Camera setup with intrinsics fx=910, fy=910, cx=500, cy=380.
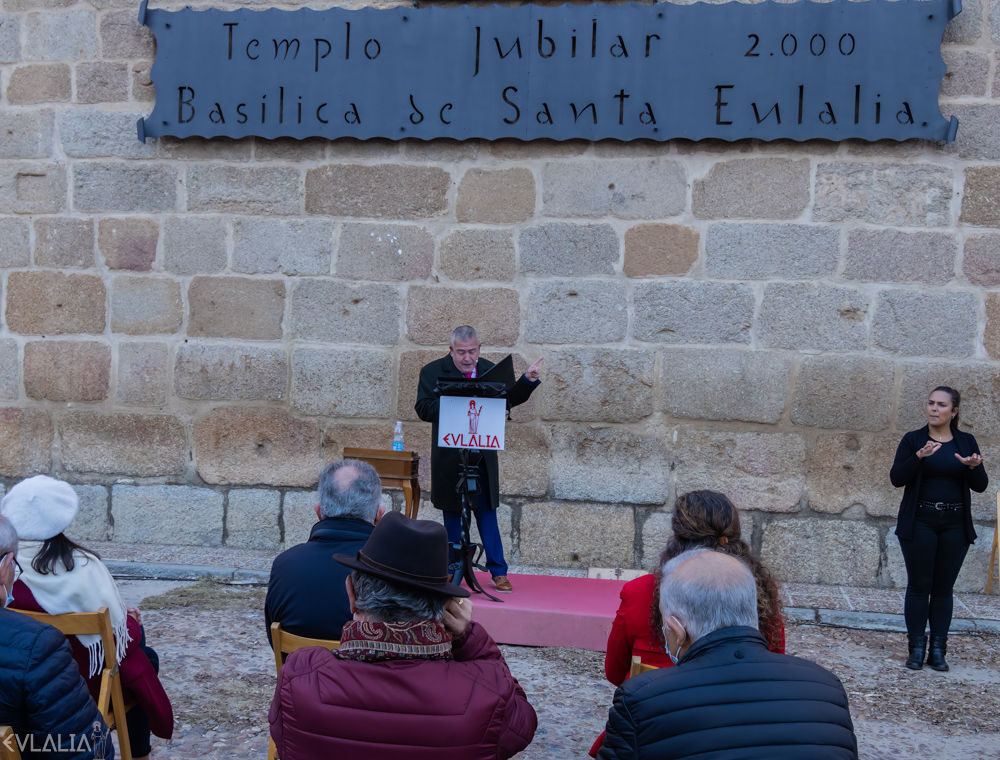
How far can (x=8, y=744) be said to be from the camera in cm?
180

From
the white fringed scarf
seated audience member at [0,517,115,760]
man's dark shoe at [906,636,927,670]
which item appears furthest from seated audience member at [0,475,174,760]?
man's dark shoe at [906,636,927,670]

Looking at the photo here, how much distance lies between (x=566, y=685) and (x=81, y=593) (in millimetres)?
2210

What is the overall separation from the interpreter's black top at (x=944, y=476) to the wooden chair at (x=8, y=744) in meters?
3.95

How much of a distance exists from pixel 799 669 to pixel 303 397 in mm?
4773

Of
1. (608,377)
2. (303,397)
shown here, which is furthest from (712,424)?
(303,397)

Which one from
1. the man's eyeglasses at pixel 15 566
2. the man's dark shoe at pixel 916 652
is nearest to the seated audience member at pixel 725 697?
the man's eyeglasses at pixel 15 566

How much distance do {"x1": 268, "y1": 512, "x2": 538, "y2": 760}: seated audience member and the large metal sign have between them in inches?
172

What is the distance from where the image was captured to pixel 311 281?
6.05m

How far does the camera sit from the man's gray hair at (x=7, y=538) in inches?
80.1

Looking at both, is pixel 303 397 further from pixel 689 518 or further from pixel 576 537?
pixel 689 518

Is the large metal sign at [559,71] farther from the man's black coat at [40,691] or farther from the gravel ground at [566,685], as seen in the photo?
the man's black coat at [40,691]

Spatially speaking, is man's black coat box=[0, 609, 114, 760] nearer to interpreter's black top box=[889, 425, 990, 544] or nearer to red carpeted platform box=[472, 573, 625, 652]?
red carpeted platform box=[472, 573, 625, 652]

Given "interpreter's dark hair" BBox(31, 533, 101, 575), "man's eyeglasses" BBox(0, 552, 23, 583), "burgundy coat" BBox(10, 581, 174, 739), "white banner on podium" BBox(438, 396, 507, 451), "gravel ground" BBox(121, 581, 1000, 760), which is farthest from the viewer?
"white banner on podium" BBox(438, 396, 507, 451)

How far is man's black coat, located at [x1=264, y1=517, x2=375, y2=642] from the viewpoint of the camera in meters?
2.51
